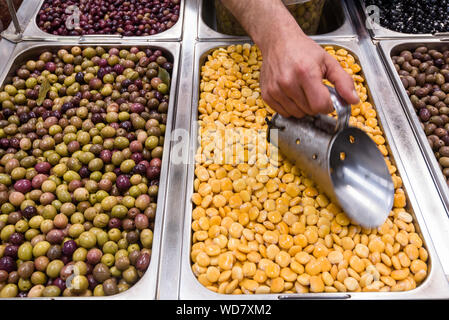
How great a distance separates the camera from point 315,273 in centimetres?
131

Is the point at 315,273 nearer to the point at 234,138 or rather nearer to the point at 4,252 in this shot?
the point at 234,138

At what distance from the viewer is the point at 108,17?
2594 millimetres

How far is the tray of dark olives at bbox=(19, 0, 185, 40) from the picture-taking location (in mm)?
2432

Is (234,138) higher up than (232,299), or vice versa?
(234,138)

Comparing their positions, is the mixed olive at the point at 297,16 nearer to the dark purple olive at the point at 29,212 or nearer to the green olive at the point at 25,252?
the dark purple olive at the point at 29,212

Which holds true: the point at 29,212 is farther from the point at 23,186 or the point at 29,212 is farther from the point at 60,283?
the point at 60,283

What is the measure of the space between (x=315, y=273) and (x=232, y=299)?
352mm

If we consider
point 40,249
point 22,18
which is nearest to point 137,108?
point 40,249

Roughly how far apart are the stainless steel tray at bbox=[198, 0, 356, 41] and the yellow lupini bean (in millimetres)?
797

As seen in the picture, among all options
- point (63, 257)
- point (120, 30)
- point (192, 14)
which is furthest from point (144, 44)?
point (63, 257)

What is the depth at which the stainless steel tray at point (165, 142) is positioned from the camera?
51.1 inches

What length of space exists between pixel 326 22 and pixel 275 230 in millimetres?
2203

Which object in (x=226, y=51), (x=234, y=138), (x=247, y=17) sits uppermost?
(x=247, y=17)

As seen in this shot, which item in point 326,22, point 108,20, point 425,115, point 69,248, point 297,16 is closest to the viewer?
point 69,248
